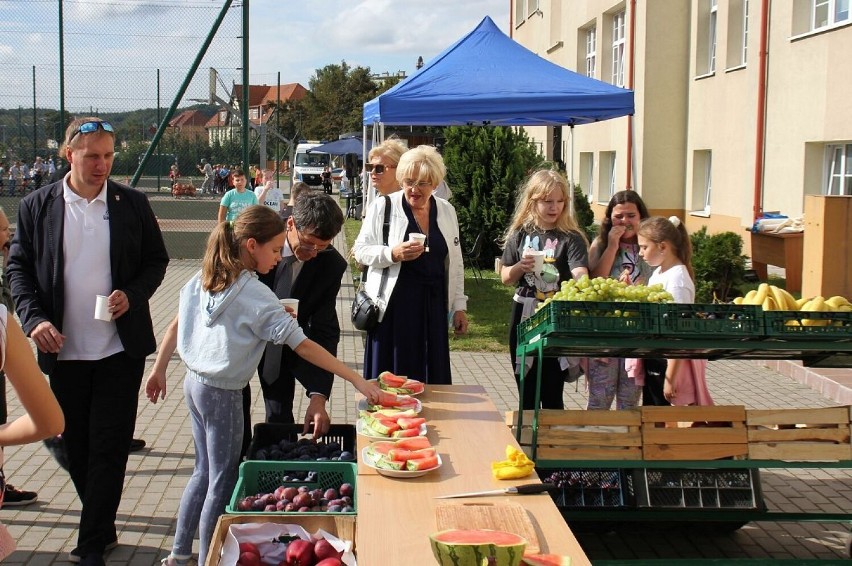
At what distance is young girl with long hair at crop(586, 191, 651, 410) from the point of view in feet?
18.5

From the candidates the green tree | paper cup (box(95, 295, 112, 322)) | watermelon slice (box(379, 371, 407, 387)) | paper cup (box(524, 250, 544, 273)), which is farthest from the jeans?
the green tree

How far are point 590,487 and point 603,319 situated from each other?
1.30 metres

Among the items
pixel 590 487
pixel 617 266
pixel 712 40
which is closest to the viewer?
pixel 590 487

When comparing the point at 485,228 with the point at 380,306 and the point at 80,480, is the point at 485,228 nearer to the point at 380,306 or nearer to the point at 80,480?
the point at 380,306

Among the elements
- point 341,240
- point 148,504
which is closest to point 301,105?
point 341,240

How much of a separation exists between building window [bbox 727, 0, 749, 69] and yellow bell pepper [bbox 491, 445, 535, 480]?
1595 centimetres

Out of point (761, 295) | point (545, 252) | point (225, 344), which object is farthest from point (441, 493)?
point (545, 252)

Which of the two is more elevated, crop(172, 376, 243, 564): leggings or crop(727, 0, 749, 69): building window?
crop(727, 0, 749, 69): building window

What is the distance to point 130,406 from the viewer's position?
4609mm

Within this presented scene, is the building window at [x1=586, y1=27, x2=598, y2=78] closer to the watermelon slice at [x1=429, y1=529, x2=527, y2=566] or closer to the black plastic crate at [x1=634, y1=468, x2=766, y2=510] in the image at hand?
the black plastic crate at [x1=634, y1=468, x2=766, y2=510]

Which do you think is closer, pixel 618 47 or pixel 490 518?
pixel 490 518

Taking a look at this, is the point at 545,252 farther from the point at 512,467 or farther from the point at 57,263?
the point at 57,263

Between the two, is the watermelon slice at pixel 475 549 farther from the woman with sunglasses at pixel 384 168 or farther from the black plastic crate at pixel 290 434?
the woman with sunglasses at pixel 384 168

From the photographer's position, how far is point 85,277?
14.9ft
